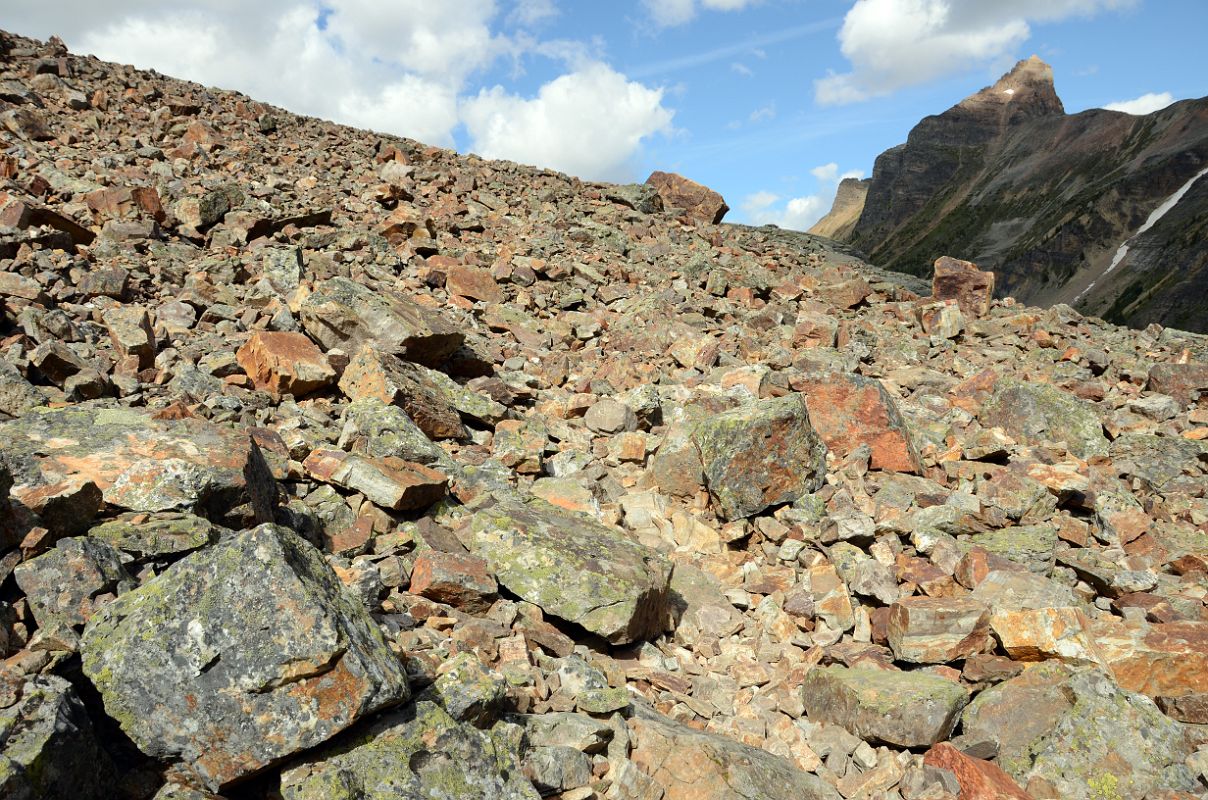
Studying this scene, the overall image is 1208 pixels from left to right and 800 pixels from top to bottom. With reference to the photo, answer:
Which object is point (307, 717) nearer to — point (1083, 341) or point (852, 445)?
point (852, 445)

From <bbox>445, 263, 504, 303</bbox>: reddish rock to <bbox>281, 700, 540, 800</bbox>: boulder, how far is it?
1432cm

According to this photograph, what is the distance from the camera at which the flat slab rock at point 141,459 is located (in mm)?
6148

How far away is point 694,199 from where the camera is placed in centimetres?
3347

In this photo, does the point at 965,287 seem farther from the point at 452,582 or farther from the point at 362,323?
the point at 452,582

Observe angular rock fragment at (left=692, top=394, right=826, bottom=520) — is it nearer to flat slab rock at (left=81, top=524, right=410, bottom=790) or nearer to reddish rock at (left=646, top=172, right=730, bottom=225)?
flat slab rock at (left=81, top=524, right=410, bottom=790)

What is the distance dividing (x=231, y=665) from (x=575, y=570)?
13.2ft

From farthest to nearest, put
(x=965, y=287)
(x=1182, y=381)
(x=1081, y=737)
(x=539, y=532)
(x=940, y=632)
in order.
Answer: (x=965, y=287) → (x=1182, y=381) → (x=539, y=532) → (x=940, y=632) → (x=1081, y=737)

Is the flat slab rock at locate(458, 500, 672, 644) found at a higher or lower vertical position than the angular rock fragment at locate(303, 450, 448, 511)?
lower

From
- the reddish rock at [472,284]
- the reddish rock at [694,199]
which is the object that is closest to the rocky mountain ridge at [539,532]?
the reddish rock at [472,284]

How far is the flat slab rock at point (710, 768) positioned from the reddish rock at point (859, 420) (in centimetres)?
682

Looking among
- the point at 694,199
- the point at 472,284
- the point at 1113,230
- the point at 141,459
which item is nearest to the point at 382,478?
the point at 141,459

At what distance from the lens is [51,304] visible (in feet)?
38.4

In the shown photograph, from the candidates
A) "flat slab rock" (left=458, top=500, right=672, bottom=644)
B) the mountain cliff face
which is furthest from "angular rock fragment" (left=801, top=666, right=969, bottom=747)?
the mountain cliff face

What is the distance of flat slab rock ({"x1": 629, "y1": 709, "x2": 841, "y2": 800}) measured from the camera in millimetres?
5684
